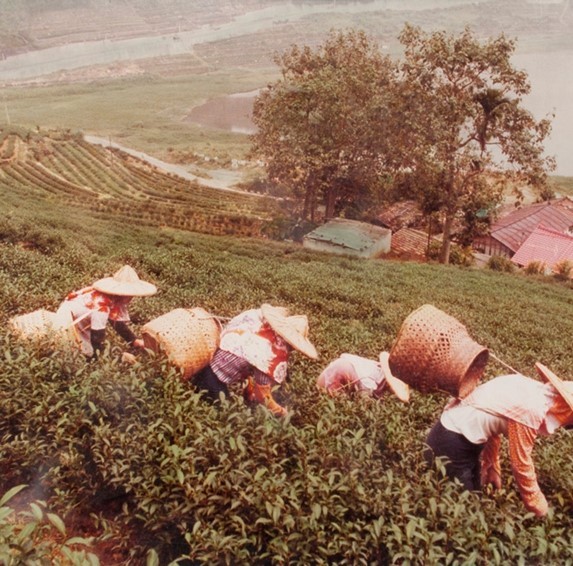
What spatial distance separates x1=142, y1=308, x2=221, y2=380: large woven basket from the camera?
160 inches

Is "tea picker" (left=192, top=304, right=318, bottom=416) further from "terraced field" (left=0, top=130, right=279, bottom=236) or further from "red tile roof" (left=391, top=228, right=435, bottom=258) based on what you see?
"red tile roof" (left=391, top=228, right=435, bottom=258)

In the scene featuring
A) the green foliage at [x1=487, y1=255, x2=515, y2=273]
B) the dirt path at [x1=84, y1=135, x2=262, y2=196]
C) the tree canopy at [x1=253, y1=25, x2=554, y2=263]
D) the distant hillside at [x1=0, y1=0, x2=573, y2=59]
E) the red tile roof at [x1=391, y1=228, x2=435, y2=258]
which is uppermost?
the distant hillside at [x1=0, y1=0, x2=573, y2=59]

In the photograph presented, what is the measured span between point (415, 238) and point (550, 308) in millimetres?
18171

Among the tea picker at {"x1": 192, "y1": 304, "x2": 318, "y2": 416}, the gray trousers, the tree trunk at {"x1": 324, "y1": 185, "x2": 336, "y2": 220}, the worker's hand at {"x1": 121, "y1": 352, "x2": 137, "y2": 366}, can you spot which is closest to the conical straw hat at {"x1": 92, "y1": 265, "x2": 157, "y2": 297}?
the worker's hand at {"x1": 121, "y1": 352, "x2": 137, "y2": 366}

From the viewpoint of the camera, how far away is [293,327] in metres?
4.38

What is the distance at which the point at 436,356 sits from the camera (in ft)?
12.7

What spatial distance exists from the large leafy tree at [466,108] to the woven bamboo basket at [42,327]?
823 inches

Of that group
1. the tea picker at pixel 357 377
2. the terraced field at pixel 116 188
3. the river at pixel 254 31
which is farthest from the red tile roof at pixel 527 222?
the tea picker at pixel 357 377

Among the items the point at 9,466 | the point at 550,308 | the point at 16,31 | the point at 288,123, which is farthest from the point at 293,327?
the point at 16,31

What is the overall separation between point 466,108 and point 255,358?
21.7m

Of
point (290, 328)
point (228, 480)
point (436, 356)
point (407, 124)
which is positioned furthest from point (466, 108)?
point (228, 480)

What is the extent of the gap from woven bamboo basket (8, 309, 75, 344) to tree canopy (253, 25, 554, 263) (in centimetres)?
2094

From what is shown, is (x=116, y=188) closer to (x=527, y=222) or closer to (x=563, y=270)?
(x=527, y=222)

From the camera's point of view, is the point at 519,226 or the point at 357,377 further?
→ the point at 519,226
